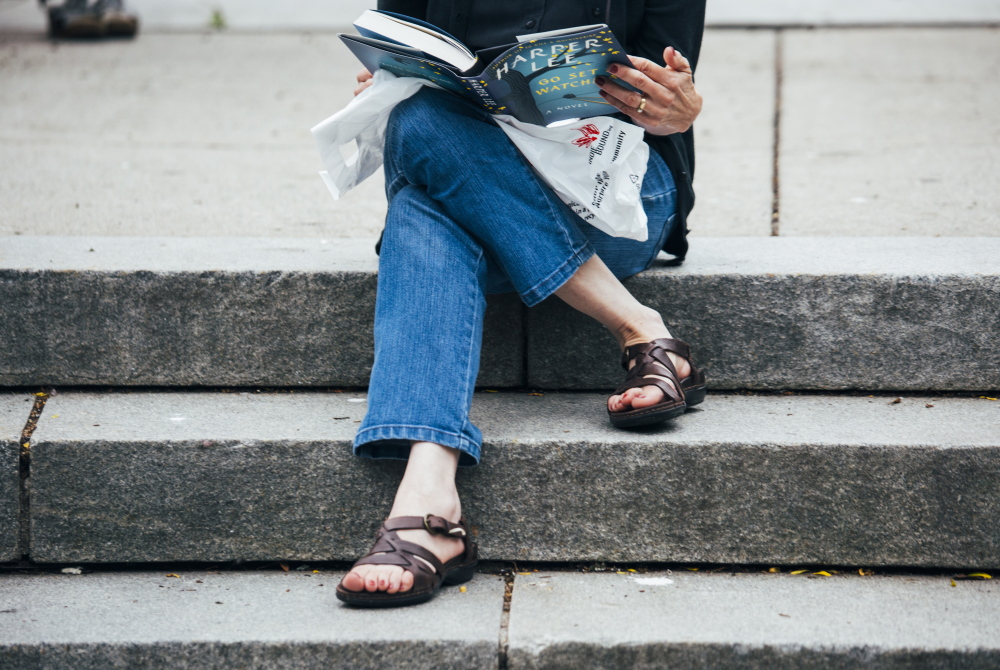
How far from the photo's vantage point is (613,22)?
2164mm

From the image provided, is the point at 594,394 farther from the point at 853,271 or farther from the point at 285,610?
the point at 285,610

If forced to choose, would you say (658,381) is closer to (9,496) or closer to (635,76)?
(635,76)

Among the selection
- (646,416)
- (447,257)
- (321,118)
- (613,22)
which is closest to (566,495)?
(646,416)

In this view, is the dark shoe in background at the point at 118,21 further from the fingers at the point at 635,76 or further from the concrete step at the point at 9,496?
the fingers at the point at 635,76

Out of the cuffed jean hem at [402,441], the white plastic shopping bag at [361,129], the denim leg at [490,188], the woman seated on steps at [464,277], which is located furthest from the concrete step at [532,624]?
the white plastic shopping bag at [361,129]

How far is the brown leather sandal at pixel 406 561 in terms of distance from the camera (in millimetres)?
1823

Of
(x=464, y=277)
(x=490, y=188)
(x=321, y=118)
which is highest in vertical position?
(x=490, y=188)

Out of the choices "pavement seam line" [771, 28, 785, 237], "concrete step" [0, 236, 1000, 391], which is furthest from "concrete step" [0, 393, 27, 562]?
"pavement seam line" [771, 28, 785, 237]

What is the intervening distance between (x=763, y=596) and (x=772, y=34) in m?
5.51

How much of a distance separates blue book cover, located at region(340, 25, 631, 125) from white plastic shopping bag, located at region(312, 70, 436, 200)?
0.04 m

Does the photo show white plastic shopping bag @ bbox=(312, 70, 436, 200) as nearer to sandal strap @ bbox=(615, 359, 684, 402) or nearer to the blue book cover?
the blue book cover

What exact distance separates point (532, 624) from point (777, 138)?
3140mm

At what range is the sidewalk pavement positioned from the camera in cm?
315

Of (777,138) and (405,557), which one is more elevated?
(777,138)
